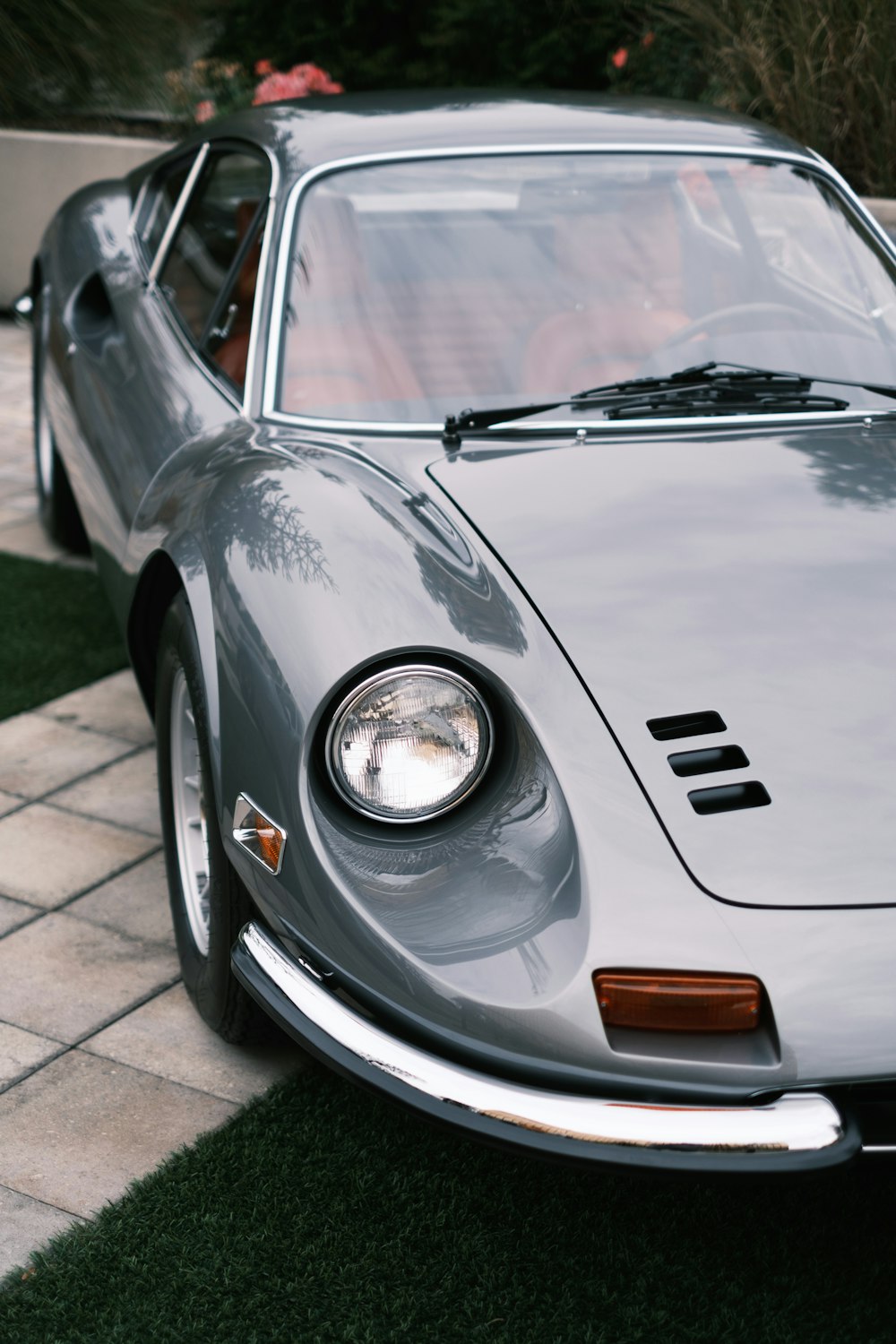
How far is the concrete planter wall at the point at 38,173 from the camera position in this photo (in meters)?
7.97

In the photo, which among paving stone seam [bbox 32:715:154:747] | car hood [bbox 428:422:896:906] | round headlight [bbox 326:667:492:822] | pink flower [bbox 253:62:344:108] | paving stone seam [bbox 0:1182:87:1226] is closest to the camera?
car hood [bbox 428:422:896:906]

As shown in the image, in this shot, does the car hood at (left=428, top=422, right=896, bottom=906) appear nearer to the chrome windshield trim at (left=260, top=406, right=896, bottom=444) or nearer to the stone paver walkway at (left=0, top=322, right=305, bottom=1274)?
the chrome windshield trim at (left=260, top=406, right=896, bottom=444)

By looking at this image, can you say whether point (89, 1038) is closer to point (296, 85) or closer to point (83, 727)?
point (83, 727)

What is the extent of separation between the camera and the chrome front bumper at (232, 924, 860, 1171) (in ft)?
5.11

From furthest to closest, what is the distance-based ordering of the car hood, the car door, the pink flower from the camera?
the pink flower, the car door, the car hood

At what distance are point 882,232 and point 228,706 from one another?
192 cm

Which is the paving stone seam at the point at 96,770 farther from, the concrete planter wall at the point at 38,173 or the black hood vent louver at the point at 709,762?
the concrete planter wall at the point at 38,173

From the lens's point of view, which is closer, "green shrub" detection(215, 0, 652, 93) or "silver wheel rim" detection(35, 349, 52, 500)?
"silver wheel rim" detection(35, 349, 52, 500)

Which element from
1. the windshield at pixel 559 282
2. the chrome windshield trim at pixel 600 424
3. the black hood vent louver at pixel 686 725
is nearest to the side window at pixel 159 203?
the windshield at pixel 559 282

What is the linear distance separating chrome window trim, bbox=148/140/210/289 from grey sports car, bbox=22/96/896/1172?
0.69 feet

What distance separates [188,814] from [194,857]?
0.28 ft

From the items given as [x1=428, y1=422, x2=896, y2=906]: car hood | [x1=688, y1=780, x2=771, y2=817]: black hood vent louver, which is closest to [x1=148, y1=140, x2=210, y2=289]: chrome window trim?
[x1=428, y1=422, x2=896, y2=906]: car hood

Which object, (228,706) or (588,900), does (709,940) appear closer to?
(588,900)

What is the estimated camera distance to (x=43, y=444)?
15.6ft
